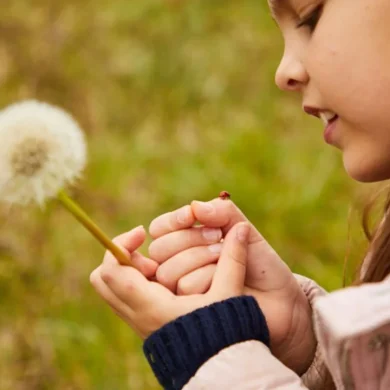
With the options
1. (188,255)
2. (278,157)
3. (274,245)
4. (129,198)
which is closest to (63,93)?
(129,198)

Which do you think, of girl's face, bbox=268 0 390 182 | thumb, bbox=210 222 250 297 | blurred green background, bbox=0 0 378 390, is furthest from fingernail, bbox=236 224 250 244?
blurred green background, bbox=0 0 378 390

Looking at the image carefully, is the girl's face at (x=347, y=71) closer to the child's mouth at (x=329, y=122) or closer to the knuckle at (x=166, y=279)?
the child's mouth at (x=329, y=122)

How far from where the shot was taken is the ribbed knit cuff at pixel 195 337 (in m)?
0.61

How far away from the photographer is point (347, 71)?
0.65 m

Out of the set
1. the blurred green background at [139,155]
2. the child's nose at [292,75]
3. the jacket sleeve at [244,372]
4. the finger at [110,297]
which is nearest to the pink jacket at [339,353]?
the jacket sleeve at [244,372]

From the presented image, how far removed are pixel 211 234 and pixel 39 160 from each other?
0.59 ft

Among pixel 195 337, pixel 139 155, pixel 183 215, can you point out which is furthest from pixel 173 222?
pixel 139 155

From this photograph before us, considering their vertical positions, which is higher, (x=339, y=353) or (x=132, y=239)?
(x=132, y=239)

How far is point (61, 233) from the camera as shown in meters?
1.44

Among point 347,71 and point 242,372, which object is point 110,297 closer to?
point 242,372

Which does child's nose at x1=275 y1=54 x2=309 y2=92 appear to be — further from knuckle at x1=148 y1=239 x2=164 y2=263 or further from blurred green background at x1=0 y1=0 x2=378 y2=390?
blurred green background at x1=0 y1=0 x2=378 y2=390

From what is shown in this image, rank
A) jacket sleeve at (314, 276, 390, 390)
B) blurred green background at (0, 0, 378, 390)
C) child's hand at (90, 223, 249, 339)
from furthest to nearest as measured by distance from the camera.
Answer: blurred green background at (0, 0, 378, 390) < child's hand at (90, 223, 249, 339) < jacket sleeve at (314, 276, 390, 390)

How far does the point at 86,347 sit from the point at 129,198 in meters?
0.39

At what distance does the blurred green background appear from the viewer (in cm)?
124
